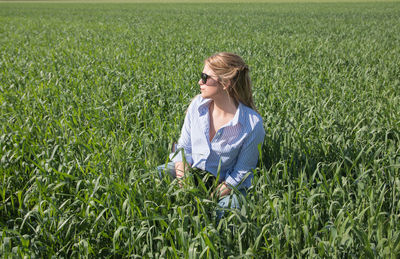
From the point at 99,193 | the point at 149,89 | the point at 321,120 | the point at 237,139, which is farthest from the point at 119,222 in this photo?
the point at 149,89

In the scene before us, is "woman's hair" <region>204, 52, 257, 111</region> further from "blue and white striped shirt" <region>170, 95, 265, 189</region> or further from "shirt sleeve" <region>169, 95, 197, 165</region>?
"shirt sleeve" <region>169, 95, 197, 165</region>

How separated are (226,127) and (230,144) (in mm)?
144

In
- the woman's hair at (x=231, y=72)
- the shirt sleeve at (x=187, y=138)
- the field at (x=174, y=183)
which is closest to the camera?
the field at (x=174, y=183)

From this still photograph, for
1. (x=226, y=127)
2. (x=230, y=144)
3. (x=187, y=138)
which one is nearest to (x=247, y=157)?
(x=230, y=144)

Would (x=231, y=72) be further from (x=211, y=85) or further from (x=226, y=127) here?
(x=226, y=127)

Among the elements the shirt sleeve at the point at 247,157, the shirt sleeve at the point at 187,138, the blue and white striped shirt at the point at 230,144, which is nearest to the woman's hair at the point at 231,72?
the blue and white striped shirt at the point at 230,144

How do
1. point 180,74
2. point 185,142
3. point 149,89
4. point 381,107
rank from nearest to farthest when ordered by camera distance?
point 185,142
point 381,107
point 149,89
point 180,74

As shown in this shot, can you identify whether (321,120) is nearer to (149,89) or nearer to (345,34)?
(149,89)

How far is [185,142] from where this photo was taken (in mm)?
3146

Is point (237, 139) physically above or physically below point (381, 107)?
above

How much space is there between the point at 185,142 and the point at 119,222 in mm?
1007

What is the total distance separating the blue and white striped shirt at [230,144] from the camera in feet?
9.11

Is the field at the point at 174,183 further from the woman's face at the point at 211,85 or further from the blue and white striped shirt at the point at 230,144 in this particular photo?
the woman's face at the point at 211,85

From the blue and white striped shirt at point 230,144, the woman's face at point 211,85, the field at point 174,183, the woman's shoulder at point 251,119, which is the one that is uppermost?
the woman's face at point 211,85
